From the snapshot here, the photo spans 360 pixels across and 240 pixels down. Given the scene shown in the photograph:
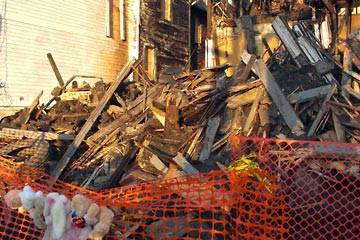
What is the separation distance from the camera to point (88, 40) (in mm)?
17250

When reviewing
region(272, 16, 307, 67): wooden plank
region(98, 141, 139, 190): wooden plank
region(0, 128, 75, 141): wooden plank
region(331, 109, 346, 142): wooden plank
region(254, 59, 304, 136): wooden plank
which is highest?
region(272, 16, 307, 67): wooden plank

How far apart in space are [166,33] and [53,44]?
24.8 ft

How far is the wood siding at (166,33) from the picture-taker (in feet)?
65.6

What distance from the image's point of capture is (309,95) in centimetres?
755

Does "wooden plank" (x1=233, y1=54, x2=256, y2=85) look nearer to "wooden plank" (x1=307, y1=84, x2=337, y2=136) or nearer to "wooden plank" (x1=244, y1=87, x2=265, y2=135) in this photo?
"wooden plank" (x1=244, y1=87, x2=265, y2=135)

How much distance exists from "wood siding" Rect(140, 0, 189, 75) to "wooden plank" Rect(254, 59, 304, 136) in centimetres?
1260

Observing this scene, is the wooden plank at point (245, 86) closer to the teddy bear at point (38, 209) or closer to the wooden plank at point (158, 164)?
the wooden plank at point (158, 164)

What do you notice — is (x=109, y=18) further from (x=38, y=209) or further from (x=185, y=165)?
(x=38, y=209)

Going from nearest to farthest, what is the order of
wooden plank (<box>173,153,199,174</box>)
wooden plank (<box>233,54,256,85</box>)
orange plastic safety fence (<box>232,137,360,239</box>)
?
1. orange plastic safety fence (<box>232,137,360,239</box>)
2. wooden plank (<box>173,153,199,174</box>)
3. wooden plank (<box>233,54,256,85</box>)

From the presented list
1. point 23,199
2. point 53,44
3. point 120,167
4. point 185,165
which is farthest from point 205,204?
point 53,44

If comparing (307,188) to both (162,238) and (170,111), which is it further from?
(170,111)

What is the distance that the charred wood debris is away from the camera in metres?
7.10

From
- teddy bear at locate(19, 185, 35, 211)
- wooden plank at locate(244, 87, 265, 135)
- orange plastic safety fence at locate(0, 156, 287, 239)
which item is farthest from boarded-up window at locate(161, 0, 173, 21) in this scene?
teddy bear at locate(19, 185, 35, 211)

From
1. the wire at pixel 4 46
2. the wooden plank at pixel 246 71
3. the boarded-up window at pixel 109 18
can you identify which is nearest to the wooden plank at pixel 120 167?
the wooden plank at pixel 246 71
